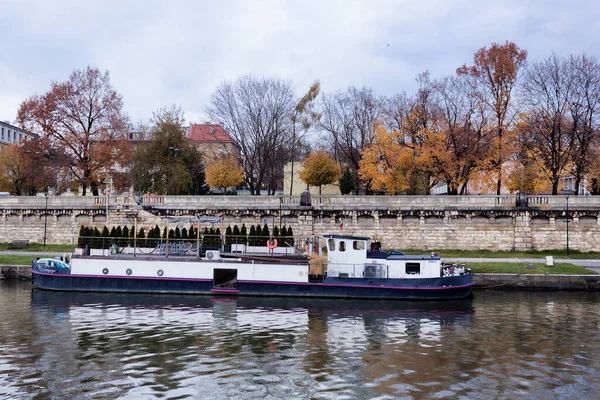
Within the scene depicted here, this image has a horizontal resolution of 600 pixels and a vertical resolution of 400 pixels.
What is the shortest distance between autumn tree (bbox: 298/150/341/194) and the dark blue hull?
848 inches

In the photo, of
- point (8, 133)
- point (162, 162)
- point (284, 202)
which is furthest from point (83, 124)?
point (8, 133)

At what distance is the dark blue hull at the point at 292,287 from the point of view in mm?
26766

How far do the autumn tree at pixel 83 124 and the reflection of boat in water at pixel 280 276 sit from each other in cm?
2030

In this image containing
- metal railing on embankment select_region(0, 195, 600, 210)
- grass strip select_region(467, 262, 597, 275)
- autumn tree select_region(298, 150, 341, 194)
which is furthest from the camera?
autumn tree select_region(298, 150, 341, 194)

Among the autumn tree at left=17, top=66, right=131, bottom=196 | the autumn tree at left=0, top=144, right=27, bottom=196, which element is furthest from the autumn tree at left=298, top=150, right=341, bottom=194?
the autumn tree at left=0, top=144, right=27, bottom=196

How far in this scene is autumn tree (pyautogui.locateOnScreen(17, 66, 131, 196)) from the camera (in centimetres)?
4747

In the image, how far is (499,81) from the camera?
4266 cm

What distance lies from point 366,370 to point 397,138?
33.4m

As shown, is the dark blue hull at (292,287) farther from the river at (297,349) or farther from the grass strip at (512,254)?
the grass strip at (512,254)

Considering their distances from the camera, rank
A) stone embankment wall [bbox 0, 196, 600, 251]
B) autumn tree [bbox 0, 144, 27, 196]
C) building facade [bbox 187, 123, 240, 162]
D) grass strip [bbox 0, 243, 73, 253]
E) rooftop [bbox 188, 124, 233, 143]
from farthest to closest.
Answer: rooftop [bbox 188, 124, 233, 143] → autumn tree [bbox 0, 144, 27, 196] → building facade [bbox 187, 123, 240, 162] → grass strip [bbox 0, 243, 73, 253] → stone embankment wall [bbox 0, 196, 600, 251]

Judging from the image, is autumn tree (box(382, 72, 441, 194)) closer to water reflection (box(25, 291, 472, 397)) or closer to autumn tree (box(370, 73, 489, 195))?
autumn tree (box(370, 73, 489, 195))

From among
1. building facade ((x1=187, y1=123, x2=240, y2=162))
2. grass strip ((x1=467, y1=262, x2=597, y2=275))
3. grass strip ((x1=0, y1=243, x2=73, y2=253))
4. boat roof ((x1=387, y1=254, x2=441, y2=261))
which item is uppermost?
building facade ((x1=187, y1=123, x2=240, y2=162))

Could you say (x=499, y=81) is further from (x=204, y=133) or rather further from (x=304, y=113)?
(x=204, y=133)

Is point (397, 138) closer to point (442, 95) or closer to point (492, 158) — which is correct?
point (442, 95)
